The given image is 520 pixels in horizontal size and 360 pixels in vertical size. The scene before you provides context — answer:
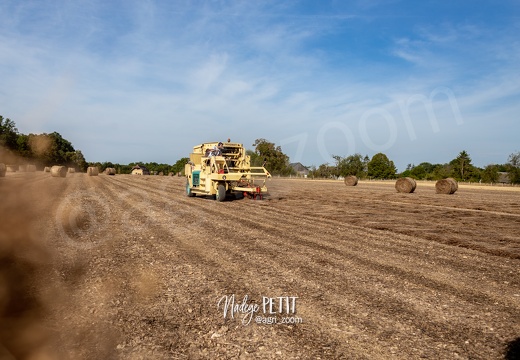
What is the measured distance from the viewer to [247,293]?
4609mm

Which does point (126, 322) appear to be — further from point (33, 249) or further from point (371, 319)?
point (33, 249)

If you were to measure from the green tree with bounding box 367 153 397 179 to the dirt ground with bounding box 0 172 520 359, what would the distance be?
9113 centimetres

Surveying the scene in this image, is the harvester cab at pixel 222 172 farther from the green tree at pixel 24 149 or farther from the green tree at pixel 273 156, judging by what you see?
the green tree at pixel 273 156

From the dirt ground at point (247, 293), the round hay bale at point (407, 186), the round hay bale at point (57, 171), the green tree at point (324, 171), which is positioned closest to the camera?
the dirt ground at point (247, 293)

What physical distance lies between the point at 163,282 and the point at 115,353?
74.7 inches

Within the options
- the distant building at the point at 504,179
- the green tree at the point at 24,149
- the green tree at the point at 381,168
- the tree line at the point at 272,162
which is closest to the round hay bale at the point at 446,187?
the tree line at the point at 272,162

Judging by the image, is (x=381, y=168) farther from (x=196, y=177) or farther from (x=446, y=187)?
(x=196, y=177)

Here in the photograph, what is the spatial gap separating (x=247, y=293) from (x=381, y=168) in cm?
9824

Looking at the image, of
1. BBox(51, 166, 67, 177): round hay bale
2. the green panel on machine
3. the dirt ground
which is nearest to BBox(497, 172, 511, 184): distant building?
the green panel on machine

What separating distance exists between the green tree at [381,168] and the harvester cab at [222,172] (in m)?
84.4

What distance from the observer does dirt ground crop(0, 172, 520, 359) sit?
3297 mm

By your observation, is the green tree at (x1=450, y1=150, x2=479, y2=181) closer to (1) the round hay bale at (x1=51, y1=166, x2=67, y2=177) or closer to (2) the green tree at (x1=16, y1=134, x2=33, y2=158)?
(1) the round hay bale at (x1=51, y1=166, x2=67, y2=177)

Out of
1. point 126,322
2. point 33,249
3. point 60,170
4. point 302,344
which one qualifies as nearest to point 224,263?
point 126,322

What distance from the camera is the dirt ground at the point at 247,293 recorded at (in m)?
3.30
